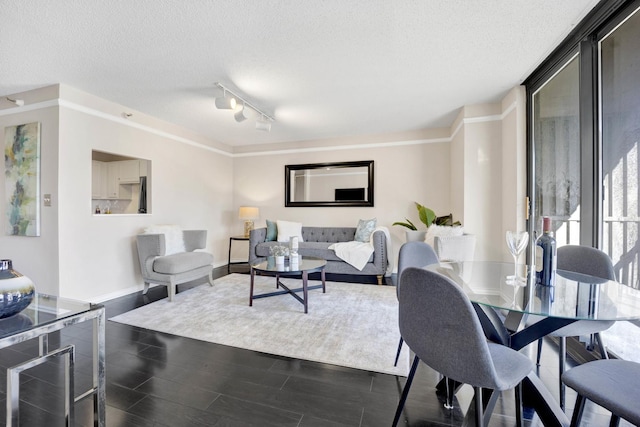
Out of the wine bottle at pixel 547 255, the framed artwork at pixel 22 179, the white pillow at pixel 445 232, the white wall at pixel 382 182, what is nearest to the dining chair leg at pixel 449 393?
the wine bottle at pixel 547 255

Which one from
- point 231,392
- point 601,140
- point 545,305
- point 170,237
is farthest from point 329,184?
point 545,305

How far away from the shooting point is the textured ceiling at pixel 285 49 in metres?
1.83

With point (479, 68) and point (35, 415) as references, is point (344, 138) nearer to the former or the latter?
point (479, 68)

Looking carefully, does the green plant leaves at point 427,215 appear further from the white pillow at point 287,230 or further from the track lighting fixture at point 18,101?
the track lighting fixture at point 18,101

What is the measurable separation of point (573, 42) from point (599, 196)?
1.25 m

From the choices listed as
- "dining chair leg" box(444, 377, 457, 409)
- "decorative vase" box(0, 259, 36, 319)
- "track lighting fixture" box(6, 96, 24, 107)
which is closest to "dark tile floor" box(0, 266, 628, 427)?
"dining chair leg" box(444, 377, 457, 409)

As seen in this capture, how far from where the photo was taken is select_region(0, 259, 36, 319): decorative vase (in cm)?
100

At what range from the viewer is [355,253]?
4066mm

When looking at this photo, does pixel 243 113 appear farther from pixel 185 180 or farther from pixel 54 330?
pixel 54 330

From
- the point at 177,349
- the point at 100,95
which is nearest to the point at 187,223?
the point at 100,95

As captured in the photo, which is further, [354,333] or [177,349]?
[354,333]

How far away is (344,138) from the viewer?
506 centimetres

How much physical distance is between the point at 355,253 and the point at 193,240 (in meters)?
2.38

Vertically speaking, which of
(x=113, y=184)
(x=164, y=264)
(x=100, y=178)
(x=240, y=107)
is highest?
(x=240, y=107)
